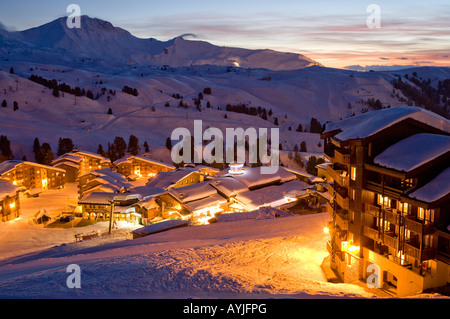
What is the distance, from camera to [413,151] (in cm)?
1098

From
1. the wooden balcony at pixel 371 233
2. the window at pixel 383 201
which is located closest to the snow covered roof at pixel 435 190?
the window at pixel 383 201

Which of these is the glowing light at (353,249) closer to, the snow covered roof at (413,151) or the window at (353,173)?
the window at (353,173)

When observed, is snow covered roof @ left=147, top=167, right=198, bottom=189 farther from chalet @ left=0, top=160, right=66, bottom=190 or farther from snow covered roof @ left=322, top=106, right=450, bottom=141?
snow covered roof @ left=322, top=106, right=450, bottom=141

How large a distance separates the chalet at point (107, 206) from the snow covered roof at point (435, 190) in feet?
72.9

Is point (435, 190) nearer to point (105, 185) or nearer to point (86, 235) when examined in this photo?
point (86, 235)

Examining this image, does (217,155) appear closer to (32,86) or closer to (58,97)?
(58,97)

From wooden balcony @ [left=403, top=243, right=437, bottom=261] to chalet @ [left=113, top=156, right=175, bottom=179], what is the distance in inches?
1434

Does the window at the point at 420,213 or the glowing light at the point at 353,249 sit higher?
the window at the point at 420,213

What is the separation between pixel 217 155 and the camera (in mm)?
53969

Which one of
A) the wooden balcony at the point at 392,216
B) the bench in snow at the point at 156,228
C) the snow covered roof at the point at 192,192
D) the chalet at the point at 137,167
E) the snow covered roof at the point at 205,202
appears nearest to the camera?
the wooden balcony at the point at 392,216

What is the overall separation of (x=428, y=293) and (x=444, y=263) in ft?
3.17

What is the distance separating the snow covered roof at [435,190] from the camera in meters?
9.95

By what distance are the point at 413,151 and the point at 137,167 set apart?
38.5 m

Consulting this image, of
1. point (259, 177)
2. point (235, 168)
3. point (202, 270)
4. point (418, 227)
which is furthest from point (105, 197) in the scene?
point (418, 227)
